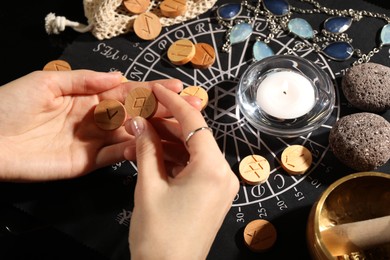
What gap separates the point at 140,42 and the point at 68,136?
1.06 feet

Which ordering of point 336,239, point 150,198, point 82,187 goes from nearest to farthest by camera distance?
point 150,198, point 336,239, point 82,187

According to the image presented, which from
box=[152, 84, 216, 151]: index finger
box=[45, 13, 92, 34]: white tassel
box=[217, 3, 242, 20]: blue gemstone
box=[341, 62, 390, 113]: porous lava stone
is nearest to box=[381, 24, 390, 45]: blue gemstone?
box=[341, 62, 390, 113]: porous lava stone

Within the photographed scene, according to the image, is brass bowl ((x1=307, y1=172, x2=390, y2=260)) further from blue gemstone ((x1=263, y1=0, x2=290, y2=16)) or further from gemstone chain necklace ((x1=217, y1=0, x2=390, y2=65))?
blue gemstone ((x1=263, y1=0, x2=290, y2=16))

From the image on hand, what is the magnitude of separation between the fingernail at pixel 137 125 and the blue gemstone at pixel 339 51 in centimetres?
54

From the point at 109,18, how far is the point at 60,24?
135 millimetres

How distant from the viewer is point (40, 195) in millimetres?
990

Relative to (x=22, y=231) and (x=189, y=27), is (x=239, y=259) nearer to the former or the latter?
(x=22, y=231)

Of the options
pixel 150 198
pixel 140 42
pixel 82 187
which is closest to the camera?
pixel 150 198

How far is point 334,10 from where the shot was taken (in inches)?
47.2

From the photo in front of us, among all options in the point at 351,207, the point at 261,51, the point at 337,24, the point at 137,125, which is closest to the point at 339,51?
the point at 337,24

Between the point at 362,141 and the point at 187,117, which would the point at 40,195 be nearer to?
the point at 187,117

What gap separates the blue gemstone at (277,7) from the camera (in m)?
1.19

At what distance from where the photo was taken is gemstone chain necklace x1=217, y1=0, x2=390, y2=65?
1.14 m

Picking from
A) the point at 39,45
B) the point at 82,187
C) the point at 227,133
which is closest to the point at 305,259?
the point at 227,133
